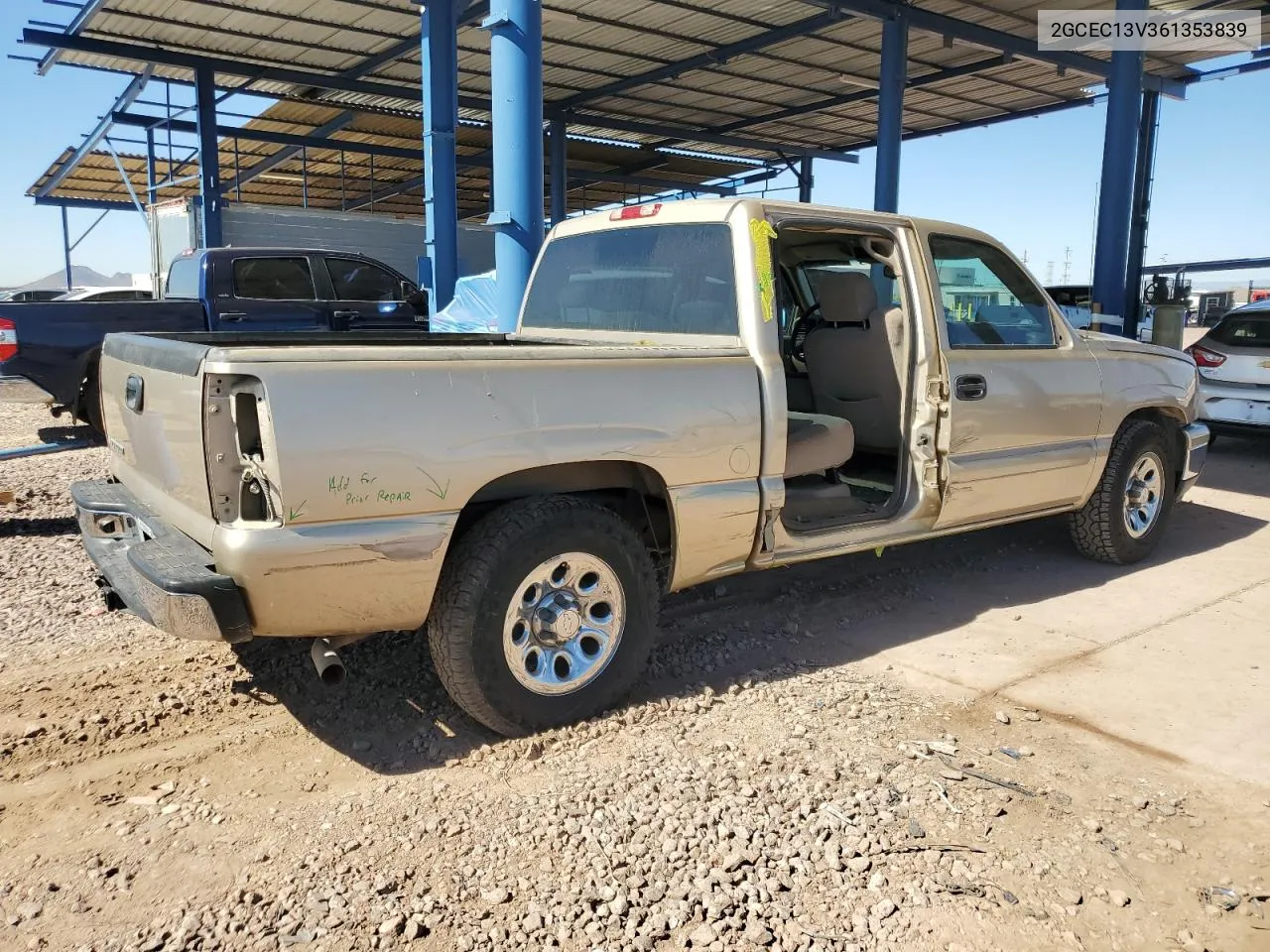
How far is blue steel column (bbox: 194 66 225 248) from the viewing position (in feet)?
49.0

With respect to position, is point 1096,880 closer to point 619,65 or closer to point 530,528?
point 530,528

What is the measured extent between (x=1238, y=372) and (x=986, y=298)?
5.91 m

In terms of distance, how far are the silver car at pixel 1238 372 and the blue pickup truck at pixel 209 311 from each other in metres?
7.78

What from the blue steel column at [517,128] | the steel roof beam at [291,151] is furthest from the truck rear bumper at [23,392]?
the steel roof beam at [291,151]

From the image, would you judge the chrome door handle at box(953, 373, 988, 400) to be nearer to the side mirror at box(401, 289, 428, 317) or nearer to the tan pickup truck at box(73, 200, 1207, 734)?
the tan pickup truck at box(73, 200, 1207, 734)

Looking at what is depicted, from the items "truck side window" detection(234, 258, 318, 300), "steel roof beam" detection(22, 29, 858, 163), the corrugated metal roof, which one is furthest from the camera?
the corrugated metal roof

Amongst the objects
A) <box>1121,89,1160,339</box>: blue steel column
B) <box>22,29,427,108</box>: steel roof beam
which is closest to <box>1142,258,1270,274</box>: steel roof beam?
<box>1121,89,1160,339</box>: blue steel column

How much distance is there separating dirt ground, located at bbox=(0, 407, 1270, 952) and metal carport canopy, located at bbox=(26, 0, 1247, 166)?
32.0 feet

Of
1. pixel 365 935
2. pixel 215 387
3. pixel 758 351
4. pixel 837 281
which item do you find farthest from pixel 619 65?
pixel 365 935

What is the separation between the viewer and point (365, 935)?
8.02ft

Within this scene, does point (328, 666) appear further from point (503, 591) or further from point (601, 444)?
point (601, 444)

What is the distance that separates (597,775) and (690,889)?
0.68 meters

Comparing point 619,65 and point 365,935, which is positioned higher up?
point 619,65

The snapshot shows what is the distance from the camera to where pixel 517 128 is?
7848 millimetres
